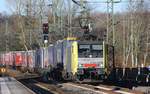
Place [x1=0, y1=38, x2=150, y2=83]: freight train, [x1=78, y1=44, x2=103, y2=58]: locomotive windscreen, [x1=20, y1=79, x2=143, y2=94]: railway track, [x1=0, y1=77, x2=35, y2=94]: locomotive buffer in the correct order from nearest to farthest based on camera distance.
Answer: [x1=20, y1=79, x2=143, y2=94]: railway track < [x1=0, y1=77, x2=35, y2=94]: locomotive buffer < [x1=0, y1=38, x2=150, y2=83]: freight train < [x1=78, y1=44, x2=103, y2=58]: locomotive windscreen

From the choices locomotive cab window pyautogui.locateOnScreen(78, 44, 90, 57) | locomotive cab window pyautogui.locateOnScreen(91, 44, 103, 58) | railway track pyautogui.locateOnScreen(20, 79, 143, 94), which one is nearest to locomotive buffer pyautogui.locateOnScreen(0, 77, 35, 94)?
railway track pyautogui.locateOnScreen(20, 79, 143, 94)

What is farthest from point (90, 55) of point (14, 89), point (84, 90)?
point (84, 90)

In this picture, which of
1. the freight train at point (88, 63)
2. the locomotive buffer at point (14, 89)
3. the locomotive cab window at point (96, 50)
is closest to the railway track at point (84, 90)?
the locomotive buffer at point (14, 89)

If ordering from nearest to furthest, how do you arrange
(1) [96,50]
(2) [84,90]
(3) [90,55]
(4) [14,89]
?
(2) [84,90]
(4) [14,89]
(3) [90,55]
(1) [96,50]

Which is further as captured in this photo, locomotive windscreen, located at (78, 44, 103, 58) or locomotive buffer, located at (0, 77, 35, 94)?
locomotive windscreen, located at (78, 44, 103, 58)

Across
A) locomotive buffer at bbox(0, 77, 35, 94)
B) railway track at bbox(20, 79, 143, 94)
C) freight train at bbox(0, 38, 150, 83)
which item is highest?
freight train at bbox(0, 38, 150, 83)

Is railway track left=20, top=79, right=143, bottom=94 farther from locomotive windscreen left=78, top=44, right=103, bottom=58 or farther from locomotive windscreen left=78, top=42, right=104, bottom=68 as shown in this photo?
locomotive windscreen left=78, top=44, right=103, bottom=58

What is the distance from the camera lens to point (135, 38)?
7138 cm

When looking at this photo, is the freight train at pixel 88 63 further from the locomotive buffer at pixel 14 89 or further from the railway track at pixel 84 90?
the locomotive buffer at pixel 14 89

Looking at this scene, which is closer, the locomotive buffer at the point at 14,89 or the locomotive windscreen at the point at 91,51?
the locomotive buffer at the point at 14,89

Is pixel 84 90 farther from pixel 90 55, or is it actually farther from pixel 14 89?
pixel 90 55

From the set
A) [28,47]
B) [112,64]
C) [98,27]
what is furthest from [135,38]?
[112,64]

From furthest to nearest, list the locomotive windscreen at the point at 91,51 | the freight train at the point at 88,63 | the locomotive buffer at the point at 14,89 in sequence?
1. the locomotive windscreen at the point at 91,51
2. the freight train at the point at 88,63
3. the locomotive buffer at the point at 14,89

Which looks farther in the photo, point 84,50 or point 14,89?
point 84,50
